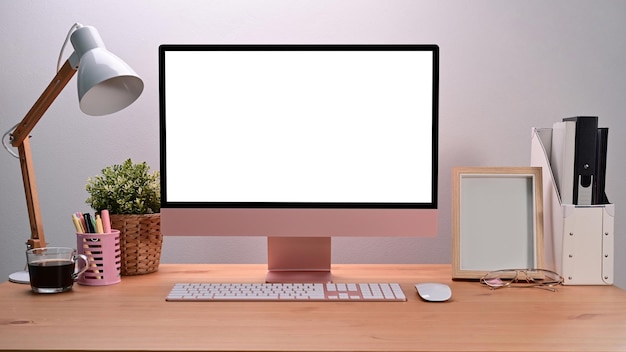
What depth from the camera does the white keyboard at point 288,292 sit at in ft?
3.51

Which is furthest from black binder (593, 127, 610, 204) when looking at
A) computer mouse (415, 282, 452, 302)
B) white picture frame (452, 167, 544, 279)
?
computer mouse (415, 282, 452, 302)

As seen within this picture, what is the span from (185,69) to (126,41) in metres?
0.38

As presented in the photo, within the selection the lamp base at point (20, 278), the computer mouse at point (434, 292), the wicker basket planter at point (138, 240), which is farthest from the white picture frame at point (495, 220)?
the lamp base at point (20, 278)

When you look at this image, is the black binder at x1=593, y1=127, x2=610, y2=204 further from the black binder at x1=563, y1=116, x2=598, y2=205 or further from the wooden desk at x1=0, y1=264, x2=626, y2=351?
the wooden desk at x1=0, y1=264, x2=626, y2=351

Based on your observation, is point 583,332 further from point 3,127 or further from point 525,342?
point 3,127

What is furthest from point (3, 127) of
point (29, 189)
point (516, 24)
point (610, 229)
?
point (610, 229)

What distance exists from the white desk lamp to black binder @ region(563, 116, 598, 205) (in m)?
0.89

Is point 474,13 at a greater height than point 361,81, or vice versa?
point 474,13

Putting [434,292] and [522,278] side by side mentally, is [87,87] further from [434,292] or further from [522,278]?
[522,278]

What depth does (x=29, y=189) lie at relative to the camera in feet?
4.24

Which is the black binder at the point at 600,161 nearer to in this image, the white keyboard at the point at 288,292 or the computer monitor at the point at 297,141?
the computer monitor at the point at 297,141

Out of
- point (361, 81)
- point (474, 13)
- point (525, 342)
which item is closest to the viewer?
point (525, 342)

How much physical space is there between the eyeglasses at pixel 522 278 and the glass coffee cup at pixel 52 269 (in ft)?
2.67

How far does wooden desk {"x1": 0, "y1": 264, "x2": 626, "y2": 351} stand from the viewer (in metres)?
0.84
